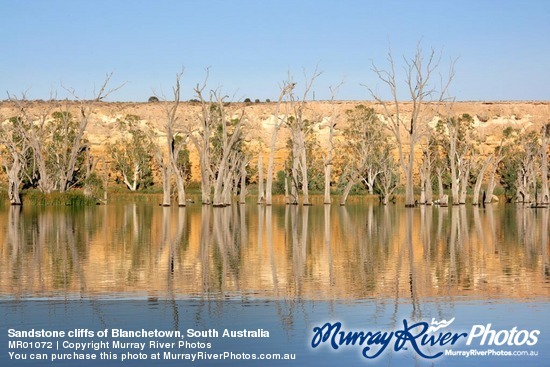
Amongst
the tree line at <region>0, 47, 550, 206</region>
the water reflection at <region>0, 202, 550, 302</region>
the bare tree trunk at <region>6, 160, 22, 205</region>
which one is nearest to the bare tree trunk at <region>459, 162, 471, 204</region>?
the tree line at <region>0, 47, 550, 206</region>

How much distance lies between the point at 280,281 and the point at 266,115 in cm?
9328

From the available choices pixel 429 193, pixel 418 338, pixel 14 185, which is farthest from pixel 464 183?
pixel 418 338

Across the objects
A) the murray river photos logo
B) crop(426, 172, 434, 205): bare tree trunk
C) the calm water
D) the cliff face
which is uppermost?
the cliff face

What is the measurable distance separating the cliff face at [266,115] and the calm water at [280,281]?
2711 inches

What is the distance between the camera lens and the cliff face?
9894 centimetres

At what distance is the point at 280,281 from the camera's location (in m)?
16.0

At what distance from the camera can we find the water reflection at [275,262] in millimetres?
14781

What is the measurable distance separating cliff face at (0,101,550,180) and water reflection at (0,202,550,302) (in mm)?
65772

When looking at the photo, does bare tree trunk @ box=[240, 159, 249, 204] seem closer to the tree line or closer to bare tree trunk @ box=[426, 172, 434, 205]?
the tree line

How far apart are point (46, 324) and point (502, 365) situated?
221 inches

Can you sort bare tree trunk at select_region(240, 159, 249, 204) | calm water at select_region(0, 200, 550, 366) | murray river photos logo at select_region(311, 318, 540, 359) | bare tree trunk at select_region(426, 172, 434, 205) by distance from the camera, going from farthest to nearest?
1. bare tree trunk at select_region(240, 159, 249, 204)
2. bare tree trunk at select_region(426, 172, 434, 205)
3. calm water at select_region(0, 200, 550, 366)
4. murray river photos logo at select_region(311, 318, 540, 359)

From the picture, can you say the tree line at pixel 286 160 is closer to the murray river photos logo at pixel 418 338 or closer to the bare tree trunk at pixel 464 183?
the bare tree trunk at pixel 464 183

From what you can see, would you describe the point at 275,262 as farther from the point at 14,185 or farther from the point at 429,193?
the point at 429,193

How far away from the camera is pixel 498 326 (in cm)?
1162
